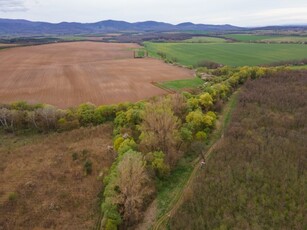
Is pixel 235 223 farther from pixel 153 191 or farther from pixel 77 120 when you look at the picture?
pixel 77 120

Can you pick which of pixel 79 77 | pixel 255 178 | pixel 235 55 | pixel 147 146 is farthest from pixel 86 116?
pixel 235 55

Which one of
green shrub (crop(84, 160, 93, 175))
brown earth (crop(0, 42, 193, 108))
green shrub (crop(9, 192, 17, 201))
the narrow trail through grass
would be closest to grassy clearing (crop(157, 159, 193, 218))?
the narrow trail through grass

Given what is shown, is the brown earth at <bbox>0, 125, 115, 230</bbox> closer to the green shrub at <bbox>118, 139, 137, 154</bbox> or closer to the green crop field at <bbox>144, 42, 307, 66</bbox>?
the green shrub at <bbox>118, 139, 137, 154</bbox>

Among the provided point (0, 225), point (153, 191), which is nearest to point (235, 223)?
point (153, 191)

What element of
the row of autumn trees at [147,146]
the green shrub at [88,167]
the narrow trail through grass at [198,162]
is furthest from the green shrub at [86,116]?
the narrow trail through grass at [198,162]

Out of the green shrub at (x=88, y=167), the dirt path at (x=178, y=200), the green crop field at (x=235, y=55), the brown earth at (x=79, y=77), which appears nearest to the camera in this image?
the dirt path at (x=178, y=200)

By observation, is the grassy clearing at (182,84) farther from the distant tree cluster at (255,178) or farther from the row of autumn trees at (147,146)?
the distant tree cluster at (255,178)
